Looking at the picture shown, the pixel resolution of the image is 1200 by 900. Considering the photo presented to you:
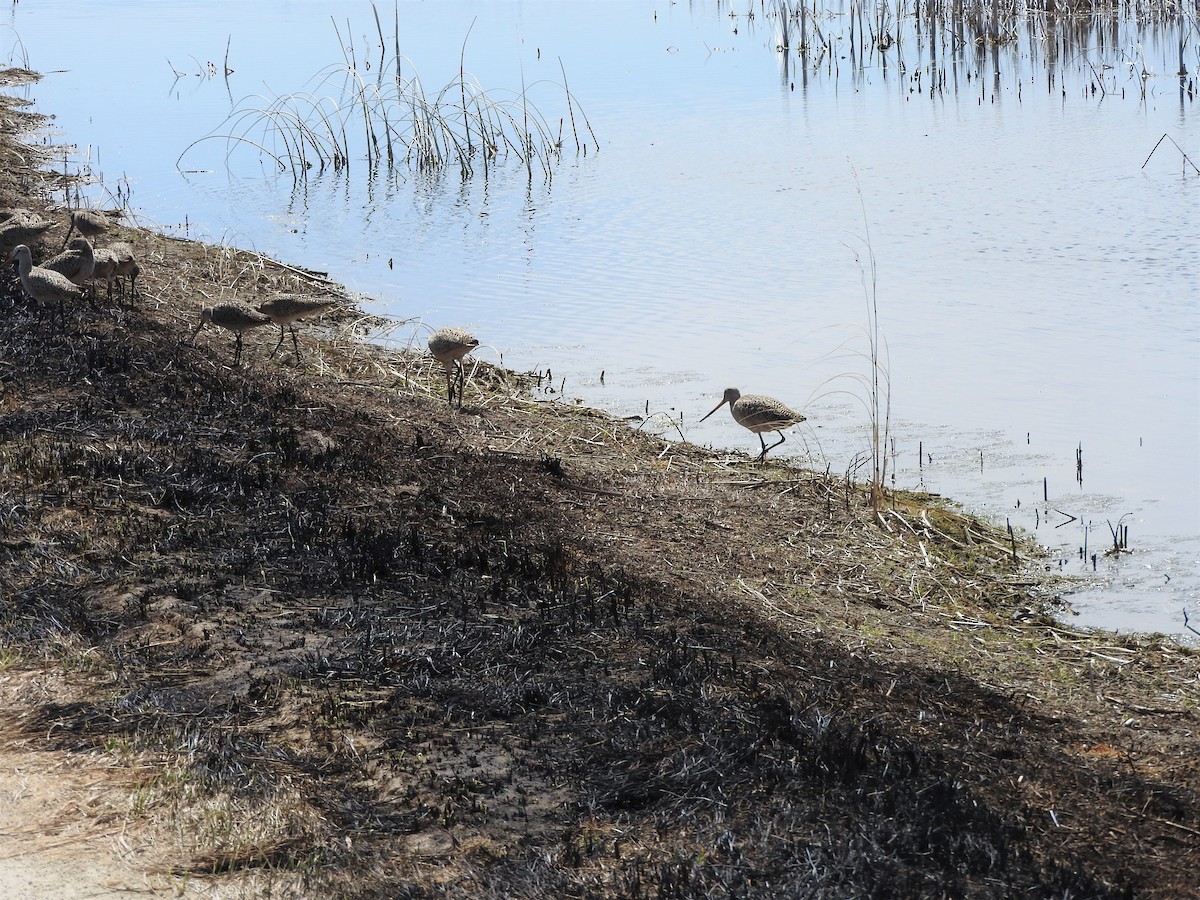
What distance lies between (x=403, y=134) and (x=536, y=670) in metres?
22.9

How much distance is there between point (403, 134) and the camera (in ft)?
88.8

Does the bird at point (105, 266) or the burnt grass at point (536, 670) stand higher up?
the bird at point (105, 266)

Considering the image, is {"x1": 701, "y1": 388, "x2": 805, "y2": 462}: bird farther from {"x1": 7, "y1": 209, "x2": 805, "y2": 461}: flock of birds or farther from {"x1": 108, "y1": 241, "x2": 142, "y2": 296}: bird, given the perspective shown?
{"x1": 108, "y1": 241, "x2": 142, "y2": 296}: bird

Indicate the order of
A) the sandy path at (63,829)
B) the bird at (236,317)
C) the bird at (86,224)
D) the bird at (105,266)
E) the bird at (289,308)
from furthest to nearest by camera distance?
the bird at (86,224) < the bird at (105,266) < the bird at (289,308) < the bird at (236,317) < the sandy path at (63,829)

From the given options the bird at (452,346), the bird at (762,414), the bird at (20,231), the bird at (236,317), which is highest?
the bird at (20,231)

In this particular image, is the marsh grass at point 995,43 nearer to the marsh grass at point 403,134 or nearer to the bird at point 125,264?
the marsh grass at point 403,134

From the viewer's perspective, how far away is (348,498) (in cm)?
805

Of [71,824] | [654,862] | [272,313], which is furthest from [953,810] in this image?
[272,313]

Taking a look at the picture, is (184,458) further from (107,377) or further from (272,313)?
(272,313)

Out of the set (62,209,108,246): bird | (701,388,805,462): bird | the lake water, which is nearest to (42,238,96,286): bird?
(62,209,108,246): bird

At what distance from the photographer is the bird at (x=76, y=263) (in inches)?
484

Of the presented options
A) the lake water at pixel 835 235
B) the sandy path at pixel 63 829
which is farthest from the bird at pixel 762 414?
the sandy path at pixel 63 829

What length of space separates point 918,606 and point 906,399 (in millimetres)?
4473

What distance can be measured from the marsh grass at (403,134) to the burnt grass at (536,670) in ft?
48.6
